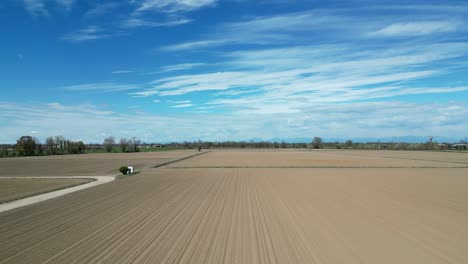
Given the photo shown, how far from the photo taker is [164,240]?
10.3 metres

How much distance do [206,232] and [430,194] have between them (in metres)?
15.0

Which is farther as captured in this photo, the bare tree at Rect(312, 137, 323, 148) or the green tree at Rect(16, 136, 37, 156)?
the bare tree at Rect(312, 137, 323, 148)

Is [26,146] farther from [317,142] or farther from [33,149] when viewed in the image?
[317,142]

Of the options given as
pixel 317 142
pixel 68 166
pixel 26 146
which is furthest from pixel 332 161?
pixel 317 142

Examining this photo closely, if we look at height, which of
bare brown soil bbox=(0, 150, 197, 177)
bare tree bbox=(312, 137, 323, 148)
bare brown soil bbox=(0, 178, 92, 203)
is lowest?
bare brown soil bbox=(0, 178, 92, 203)

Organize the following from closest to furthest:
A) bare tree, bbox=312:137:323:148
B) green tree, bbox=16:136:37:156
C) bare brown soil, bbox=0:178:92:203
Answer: bare brown soil, bbox=0:178:92:203 < green tree, bbox=16:136:37:156 < bare tree, bbox=312:137:323:148

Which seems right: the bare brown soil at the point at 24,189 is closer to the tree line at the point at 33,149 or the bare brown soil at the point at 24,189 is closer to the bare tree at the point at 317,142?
the tree line at the point at 33,149

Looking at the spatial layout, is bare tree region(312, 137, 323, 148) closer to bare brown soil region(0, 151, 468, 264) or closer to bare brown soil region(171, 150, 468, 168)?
bare brown soil region(171, 150, 468, 168)

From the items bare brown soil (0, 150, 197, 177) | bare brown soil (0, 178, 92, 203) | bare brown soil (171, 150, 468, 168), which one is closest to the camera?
bare brown soil (0, 178, 92, 203)

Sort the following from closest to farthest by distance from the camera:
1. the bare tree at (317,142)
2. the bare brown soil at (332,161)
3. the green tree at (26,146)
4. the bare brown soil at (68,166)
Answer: the bare brown soil at (68,166), the bare brown soil at (332,161), the green tree at (26,146), the bare tree at (317,142)

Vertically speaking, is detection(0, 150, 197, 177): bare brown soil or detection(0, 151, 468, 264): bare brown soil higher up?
detection(0, 150, 197, 177): bare brown soil

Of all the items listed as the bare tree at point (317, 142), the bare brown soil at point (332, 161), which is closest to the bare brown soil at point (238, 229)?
the bare brown soil at point (332, 161)

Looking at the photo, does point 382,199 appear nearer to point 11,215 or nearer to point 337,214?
point 337,214

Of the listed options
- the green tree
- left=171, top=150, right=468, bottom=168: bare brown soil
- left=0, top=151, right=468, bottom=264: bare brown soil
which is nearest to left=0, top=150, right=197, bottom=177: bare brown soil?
left=171, top=150, right=468, bottom=168: bare brown soil
